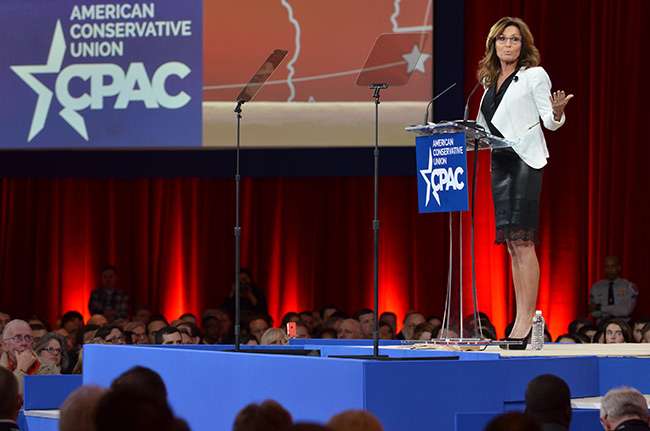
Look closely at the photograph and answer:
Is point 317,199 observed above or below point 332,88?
→ below

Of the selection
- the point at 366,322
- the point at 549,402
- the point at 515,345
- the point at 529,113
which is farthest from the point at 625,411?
the point at 366,322

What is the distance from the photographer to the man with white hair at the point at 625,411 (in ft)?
9.03

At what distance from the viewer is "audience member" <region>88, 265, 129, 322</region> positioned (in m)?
9.26

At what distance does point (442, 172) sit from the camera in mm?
4238

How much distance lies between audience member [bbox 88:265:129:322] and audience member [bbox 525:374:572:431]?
22.1ft

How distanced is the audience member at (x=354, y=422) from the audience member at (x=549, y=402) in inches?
29.2

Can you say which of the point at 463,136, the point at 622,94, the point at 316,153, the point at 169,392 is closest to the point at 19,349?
the point at 169,392

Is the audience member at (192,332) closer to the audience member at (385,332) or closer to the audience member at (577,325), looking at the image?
the audience member at (385,332)

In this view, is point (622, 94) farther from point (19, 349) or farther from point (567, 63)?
point (19, 349)

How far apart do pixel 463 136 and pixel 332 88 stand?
4.26 metres

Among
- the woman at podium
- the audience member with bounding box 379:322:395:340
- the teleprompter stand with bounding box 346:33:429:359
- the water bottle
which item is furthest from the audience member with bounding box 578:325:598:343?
the teleprompter stand with bounding box 346:33:429:359

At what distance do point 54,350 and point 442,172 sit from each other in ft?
8.74

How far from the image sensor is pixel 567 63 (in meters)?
8.92

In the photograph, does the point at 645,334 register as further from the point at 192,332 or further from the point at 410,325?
the point at 192,332
